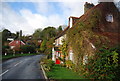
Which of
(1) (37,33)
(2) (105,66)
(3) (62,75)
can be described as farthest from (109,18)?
(1) (37,33)

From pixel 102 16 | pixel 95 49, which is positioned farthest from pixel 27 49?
pixel 95 49

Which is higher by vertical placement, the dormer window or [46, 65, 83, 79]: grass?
the dormer window

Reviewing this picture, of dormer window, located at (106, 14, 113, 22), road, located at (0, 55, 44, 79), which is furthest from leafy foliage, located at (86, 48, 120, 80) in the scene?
dormer window, located at (106, 14, 113, 22)

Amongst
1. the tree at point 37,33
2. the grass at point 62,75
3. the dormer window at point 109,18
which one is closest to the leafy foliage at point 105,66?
the grass at point 62,75

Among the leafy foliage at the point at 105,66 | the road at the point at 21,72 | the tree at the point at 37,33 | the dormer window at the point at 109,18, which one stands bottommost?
the road at the point at 21,72

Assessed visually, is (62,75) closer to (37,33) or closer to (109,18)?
(109,18)

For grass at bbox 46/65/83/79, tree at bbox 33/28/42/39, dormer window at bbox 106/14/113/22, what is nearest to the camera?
grass at bbox 46/65/83/79

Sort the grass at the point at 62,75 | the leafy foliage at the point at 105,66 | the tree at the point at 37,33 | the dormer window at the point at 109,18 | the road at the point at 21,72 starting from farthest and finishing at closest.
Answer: the tree at the point at 37,33, the dormer window at the point at 109,18, the road at the point at 21,72, the grass at the point at 62,75, the leafy foliage at the point at 105,66

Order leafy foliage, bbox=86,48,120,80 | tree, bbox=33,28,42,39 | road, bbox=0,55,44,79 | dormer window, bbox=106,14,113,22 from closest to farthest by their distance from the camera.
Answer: leafy foliage, bbox=86,48,120,80
road, bbox=0,55,44,79
dormer window, bbox=106,14,113,22
tree, bbox=33,28,42,39

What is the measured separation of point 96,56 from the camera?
1104cm

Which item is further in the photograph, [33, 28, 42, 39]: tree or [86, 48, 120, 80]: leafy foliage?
[33, 28, 42, 39]: tree

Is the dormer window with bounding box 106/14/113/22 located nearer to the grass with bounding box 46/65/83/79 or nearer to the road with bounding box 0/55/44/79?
the grass with bounding box 46/65/83/79

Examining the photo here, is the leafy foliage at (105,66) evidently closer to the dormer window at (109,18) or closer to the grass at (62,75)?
the grass at (62,75)

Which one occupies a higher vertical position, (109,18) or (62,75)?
(109,18)
